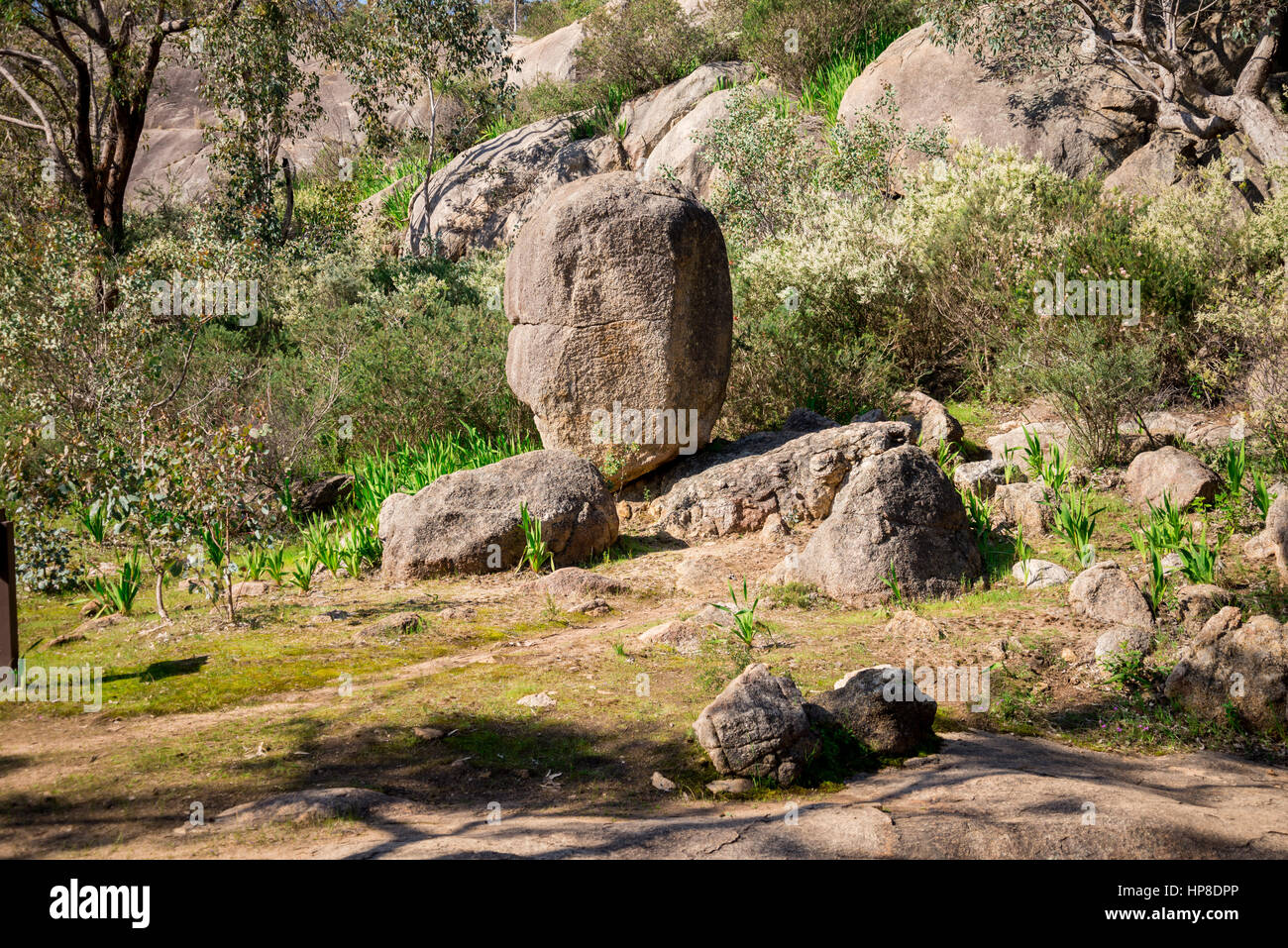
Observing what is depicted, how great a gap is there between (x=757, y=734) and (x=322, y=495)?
23.7 feet

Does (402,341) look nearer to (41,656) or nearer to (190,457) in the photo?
(190,457)

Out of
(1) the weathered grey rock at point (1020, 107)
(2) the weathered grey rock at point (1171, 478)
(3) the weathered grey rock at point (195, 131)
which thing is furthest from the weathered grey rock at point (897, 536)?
(3) the weathered grey rock at point (195, 131)

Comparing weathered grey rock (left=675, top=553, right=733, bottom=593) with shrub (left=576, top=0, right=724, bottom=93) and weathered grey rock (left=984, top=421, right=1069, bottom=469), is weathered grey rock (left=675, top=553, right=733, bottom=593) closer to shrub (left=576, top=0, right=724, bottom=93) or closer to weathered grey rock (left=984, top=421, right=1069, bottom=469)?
weathered grey rock (left=984, top=421, right=1069, bottom=469)

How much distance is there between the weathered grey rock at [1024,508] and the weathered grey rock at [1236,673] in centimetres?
246

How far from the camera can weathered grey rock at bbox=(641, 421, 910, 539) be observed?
28.9 feet

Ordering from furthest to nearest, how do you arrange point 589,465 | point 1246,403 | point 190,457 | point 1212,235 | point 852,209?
point 852,209 → point 1212,235 → point 1246,403 → point 589,465 → point 190,457

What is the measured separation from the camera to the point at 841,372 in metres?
11.1

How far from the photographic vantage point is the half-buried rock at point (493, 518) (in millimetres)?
8205

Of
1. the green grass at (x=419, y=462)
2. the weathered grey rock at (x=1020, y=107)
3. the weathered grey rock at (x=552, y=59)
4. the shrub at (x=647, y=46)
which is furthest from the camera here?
the weathered grey rock at (x=552, y=59)

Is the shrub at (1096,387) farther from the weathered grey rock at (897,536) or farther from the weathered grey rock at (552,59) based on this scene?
the weathered grey rock at (552,59)

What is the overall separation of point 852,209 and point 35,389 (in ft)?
31.4

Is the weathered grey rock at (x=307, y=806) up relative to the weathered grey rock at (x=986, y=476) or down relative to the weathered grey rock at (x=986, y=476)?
down

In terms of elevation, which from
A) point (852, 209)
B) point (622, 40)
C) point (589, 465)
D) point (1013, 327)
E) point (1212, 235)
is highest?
point (622, 40)

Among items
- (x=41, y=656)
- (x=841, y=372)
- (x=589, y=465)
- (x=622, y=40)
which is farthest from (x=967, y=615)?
(x=622, y=40)
